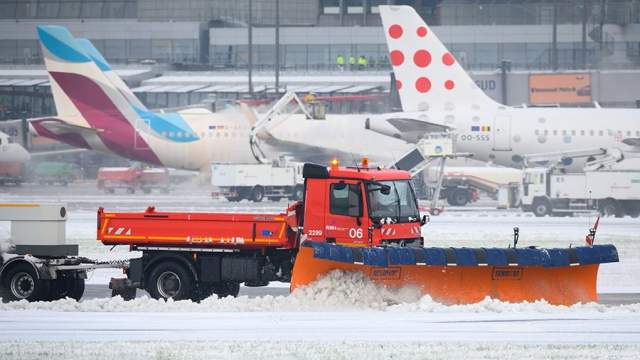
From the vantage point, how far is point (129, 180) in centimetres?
7875

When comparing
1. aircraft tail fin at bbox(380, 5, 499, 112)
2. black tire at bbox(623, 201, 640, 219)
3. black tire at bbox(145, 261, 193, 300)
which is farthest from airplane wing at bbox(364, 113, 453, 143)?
black tire at bbox(145, 261, 193, 300)

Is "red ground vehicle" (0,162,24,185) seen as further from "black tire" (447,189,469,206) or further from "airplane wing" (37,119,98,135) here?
"black tire" (447,189,469,206)

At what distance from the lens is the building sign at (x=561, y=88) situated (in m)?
81.3

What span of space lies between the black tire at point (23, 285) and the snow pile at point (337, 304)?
1.95 ft

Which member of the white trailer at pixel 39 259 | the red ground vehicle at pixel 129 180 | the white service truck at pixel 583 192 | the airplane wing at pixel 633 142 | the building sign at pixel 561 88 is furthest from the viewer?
the building sign at pixel 561 88

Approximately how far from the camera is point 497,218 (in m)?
50.3

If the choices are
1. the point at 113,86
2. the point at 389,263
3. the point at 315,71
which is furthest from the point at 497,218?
the point at 315,71

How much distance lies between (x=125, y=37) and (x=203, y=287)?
10017 cm

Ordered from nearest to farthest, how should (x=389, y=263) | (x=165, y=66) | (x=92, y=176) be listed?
1. (x=389, y=263)
2. (x=92, y=176)
3. (x=165, y=66)

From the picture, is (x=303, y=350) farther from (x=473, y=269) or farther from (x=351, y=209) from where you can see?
(x=351, y=209)

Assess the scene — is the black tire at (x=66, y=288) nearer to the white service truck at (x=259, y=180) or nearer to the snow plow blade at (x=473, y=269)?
the snow plow blade at (x=473, y=269)

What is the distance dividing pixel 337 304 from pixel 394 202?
101 inches

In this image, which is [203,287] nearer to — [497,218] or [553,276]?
[553,276]

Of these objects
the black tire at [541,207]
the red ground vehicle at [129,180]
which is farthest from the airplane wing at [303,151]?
the black tire at [541,207]
